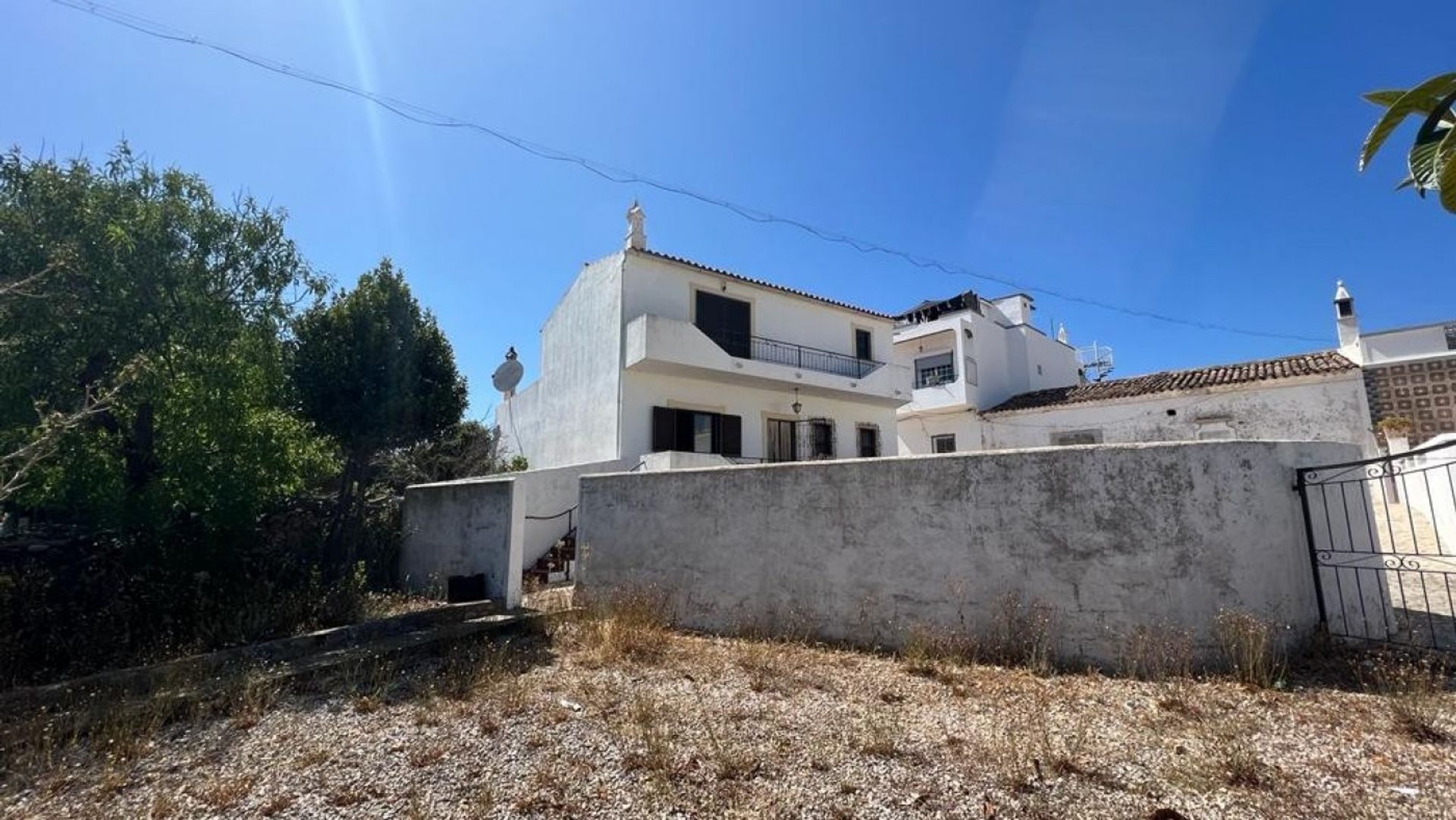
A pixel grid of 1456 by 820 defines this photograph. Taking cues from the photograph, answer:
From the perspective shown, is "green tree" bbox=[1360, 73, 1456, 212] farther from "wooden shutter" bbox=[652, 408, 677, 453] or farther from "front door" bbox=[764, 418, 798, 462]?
"front door" bbox=[764, 418, 798, 462]

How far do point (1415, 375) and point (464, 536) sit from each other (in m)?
24.4

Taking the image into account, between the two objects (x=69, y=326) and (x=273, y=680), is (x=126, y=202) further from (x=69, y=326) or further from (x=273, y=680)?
(x=273, y=680)

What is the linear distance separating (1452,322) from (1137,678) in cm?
2122

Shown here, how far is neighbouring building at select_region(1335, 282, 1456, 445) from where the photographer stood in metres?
16.3

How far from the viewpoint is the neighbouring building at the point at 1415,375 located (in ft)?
53.5

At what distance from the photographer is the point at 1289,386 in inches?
682

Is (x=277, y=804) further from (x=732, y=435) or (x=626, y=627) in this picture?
(x=732, y=435)

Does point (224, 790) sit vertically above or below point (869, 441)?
below

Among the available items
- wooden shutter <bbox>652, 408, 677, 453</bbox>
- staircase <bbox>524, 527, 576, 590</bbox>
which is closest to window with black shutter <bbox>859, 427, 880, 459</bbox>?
wooden shutter <bbox>652, 408, 677, 453</bbox>

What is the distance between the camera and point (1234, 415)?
18.1 m

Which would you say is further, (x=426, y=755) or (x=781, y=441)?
(x=781, y=441)

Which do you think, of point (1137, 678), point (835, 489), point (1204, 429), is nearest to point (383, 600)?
point (835, 489)

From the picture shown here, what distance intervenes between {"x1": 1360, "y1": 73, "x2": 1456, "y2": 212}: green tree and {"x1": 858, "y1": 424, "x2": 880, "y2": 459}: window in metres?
16.4

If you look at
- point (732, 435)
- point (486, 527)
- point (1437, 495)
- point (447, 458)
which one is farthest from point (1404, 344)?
point (447, 458)
